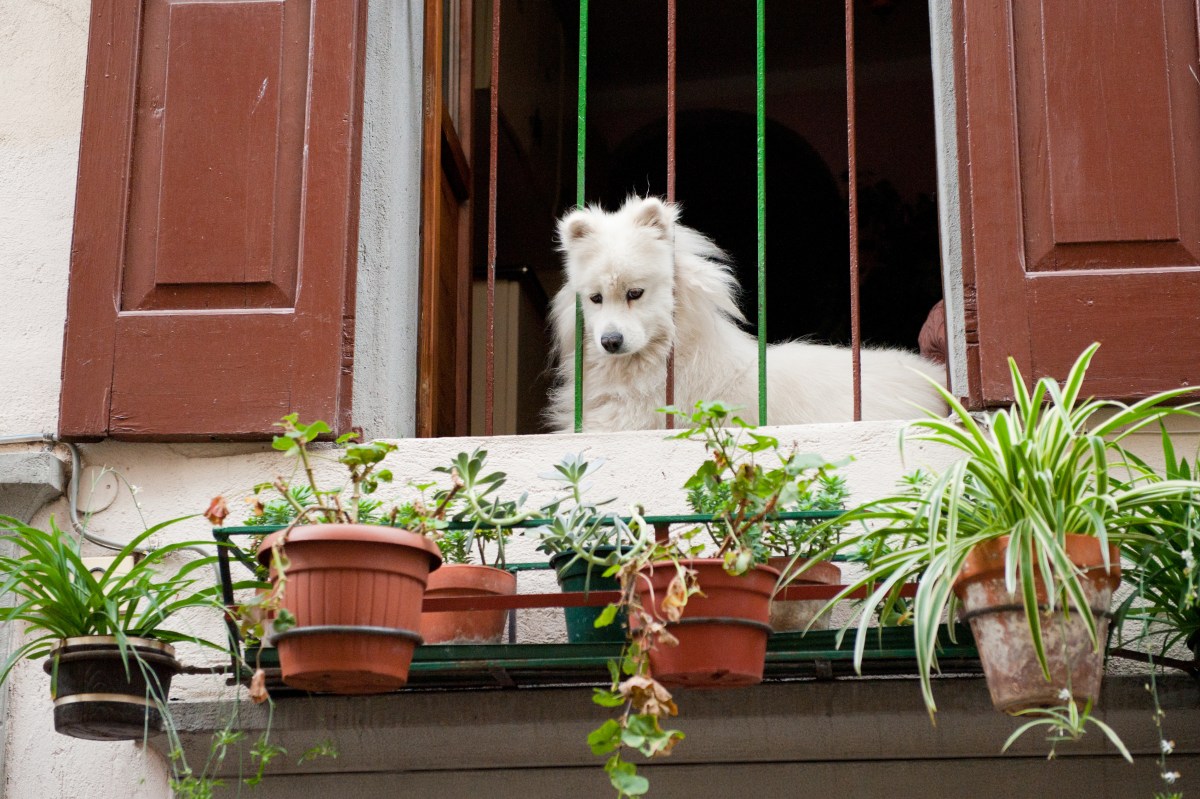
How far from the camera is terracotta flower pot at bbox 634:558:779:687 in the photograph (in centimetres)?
259

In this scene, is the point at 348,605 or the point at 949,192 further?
the point at 949,192

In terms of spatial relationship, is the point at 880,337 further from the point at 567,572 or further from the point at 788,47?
the point at 567,572

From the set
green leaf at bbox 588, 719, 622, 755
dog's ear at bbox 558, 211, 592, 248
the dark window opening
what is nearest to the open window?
dog's ear at bbox 558, 211, 592, 248

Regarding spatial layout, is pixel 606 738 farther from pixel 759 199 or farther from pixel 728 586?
pixel 759 199

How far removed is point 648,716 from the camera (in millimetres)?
2484

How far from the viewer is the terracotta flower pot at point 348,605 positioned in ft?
8.36

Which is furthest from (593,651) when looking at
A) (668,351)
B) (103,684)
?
(668,351)

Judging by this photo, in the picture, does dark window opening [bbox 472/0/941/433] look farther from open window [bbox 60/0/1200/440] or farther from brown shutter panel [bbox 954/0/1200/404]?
brown shutter panel [bbox 954/0/1200/404]

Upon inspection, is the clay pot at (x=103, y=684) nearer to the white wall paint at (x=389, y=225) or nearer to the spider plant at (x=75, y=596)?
the spider plant at (x=75, y=596)

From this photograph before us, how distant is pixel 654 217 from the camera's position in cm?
466

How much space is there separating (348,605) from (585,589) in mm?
500

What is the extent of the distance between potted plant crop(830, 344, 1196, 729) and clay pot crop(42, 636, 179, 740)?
1261 millimetres

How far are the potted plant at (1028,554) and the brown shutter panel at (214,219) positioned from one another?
1458 millimetres

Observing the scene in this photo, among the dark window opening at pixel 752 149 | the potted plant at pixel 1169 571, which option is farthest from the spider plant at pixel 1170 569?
the dark window opening at pixel 752 149
